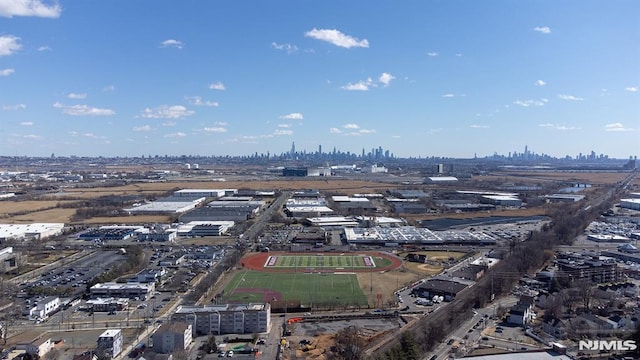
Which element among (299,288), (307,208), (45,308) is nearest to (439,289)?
(299,288)

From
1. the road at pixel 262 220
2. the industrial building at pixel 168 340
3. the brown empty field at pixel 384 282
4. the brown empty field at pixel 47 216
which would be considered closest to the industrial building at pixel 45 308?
the industrial building at pixel 168 340

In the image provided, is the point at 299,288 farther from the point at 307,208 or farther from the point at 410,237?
the point at 307,208

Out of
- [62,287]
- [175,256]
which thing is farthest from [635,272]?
[62,287]

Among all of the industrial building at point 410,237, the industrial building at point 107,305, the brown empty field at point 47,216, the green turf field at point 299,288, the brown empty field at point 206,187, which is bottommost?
the industrial building at point 107,305

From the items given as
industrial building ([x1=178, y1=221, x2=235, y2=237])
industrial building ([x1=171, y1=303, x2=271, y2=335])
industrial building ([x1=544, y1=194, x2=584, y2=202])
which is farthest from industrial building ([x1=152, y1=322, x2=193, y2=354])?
industrial building ([x1=544, y1=194, x2=584, y2=202])

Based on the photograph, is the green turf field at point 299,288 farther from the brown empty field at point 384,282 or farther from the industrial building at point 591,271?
the industrial building at point 591,271

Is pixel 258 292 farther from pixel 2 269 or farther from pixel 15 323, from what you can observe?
pixel 2 269
